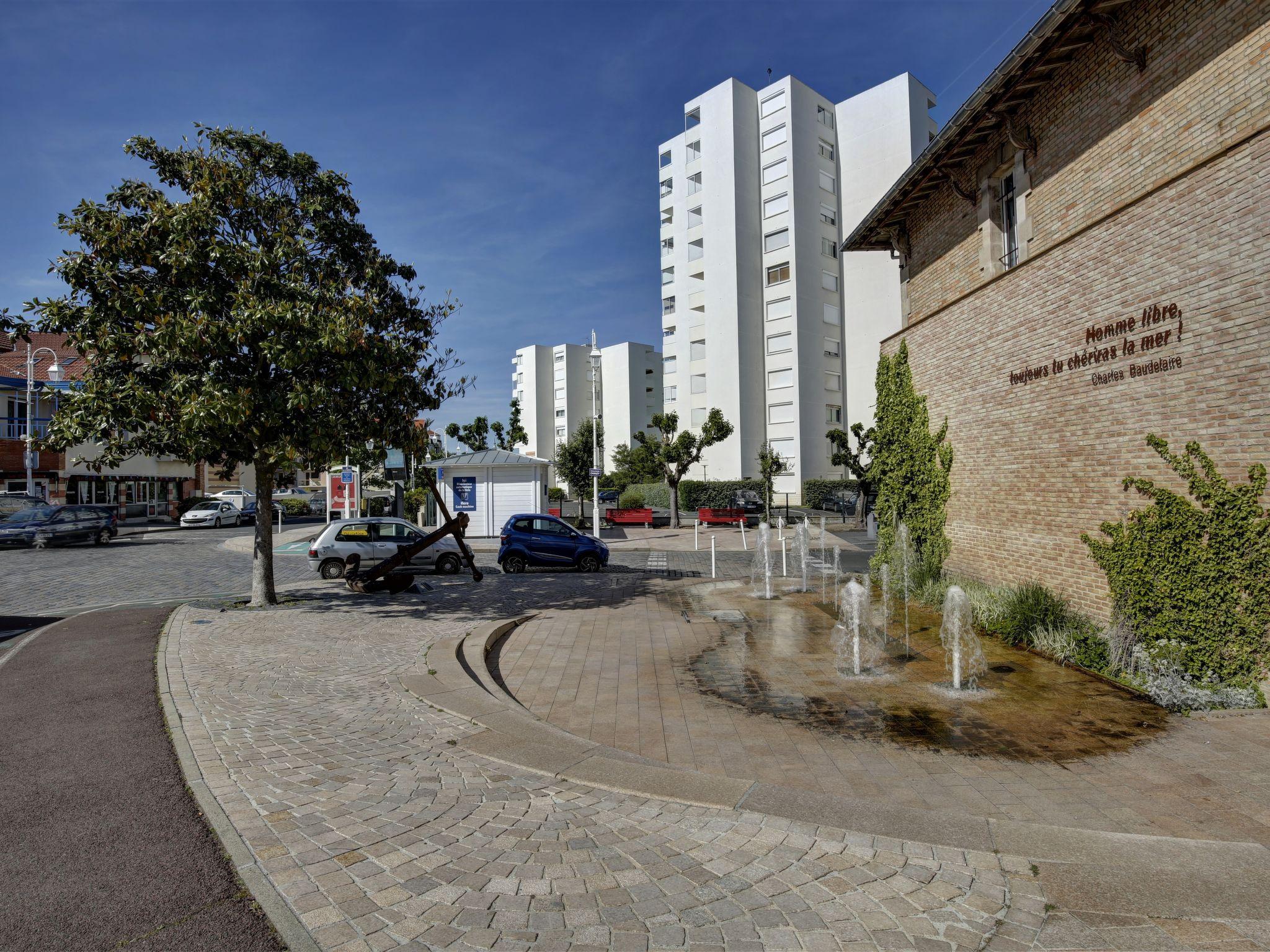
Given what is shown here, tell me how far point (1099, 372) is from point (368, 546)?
15518mm

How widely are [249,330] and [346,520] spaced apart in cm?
892

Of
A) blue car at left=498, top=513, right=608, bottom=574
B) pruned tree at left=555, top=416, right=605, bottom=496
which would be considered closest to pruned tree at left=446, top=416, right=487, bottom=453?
pruned tree at left=555, top=416, right=605, bottom=496

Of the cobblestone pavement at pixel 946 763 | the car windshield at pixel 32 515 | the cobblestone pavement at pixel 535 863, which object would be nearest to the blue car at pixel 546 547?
the cobblestone pavement at pixel 946 763

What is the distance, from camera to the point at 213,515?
37.2 metres

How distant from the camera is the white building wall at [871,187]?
4797cm

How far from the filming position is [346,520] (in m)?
18.3

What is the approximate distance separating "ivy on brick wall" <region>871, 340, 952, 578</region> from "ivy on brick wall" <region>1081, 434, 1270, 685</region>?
558cm

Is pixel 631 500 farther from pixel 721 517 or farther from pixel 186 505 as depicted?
pixel 186 505

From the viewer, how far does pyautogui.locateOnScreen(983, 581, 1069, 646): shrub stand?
930 cm

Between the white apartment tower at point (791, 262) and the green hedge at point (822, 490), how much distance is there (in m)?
1.13

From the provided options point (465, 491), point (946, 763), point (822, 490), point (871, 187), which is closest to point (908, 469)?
point (946, 763)

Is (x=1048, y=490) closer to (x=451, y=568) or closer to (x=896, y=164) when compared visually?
(x=451, y=568)

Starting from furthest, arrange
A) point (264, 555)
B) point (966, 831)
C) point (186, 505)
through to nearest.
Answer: point (186, 505), point (264, 555), point (966, 831)

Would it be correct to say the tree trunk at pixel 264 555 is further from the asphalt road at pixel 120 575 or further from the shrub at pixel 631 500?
the shrub at pixel 631 500
